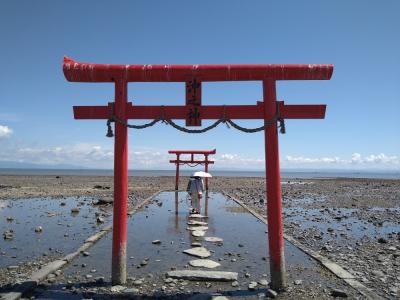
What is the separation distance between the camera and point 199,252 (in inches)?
367

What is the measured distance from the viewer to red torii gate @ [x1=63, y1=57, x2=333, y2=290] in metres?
6.84

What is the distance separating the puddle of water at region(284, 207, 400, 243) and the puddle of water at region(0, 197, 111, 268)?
815 centimetres

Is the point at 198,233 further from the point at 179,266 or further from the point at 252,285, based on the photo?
the point at 252,285

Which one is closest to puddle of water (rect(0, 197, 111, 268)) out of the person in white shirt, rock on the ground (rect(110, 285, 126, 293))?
rock on the ground (rect(110, 285, 126, 293))

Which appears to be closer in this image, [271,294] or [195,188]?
[271,294]

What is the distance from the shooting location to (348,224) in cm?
1470

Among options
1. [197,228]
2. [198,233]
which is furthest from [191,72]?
[197,228]

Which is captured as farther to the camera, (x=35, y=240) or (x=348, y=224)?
(x=348, y=224)

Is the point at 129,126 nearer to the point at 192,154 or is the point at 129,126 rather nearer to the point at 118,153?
the point at 118,153

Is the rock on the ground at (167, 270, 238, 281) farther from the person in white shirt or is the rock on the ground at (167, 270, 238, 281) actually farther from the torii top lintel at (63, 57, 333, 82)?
the person in white shirt

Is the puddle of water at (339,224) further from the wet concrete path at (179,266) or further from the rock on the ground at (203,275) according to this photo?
the rock on the ground at (203,275)

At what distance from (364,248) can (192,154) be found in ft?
55.1

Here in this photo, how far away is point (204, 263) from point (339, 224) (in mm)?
8442

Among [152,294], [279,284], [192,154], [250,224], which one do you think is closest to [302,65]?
[279,284]
